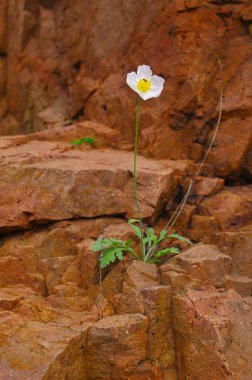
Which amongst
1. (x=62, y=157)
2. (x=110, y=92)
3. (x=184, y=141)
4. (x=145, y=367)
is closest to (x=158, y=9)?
(x=110, y=92)

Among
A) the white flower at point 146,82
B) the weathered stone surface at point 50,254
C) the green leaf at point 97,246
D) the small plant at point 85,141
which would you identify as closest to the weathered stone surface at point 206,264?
the green leaf at point 97,246

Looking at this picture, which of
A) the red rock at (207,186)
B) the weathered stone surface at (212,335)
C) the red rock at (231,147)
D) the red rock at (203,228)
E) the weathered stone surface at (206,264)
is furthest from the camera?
the red rock at (231,147)

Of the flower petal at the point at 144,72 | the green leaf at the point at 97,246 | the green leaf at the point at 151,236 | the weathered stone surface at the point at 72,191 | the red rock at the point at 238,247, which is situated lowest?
the red rock at the point at 238,247

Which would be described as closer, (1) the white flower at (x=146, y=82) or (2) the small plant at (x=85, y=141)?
(1) the white flower at (x=146, y=82)

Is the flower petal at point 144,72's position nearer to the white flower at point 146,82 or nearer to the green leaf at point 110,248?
the white flower at point 146,82

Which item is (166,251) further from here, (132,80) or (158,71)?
(158,71)

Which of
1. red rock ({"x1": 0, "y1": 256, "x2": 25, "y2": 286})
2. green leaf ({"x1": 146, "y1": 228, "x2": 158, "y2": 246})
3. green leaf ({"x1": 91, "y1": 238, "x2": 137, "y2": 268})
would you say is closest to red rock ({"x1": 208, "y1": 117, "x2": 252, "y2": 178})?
green leaf ({"x1": 146, "y1": 228, "x2": 158, "y2": 246})

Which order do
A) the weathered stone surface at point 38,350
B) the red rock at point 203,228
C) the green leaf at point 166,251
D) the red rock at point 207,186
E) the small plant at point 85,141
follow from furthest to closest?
1. the small plant at point 85,141
2. the red rock at point 207,186
3. the red rock at point 203,228
4. the green leaf at point 166,251
5. the weathered stone surface at point 38,350
